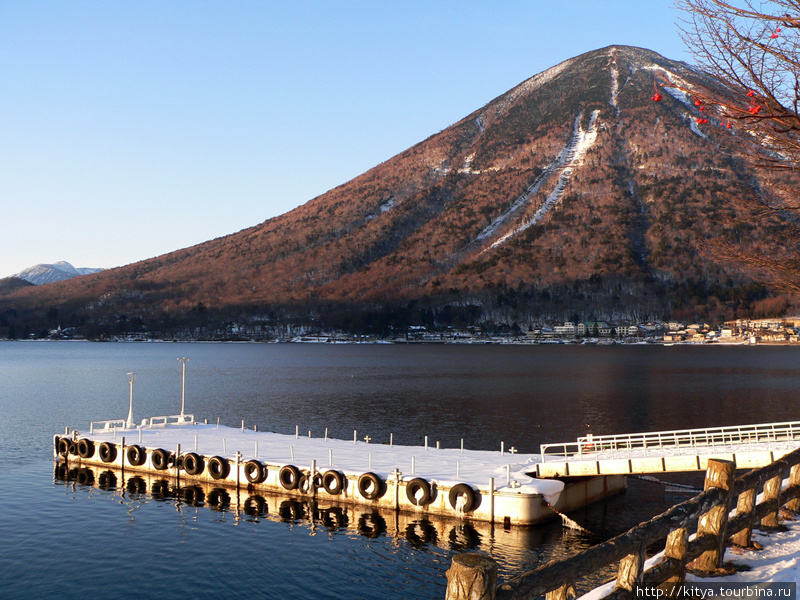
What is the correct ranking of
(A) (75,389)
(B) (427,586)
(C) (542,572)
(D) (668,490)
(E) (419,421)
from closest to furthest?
(C) (542,572) → (B) (427,586) → (D) (668,490) → (E) (419,421) → (A) (75,389)

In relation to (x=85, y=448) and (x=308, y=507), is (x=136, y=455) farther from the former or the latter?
(x=308, y=507)

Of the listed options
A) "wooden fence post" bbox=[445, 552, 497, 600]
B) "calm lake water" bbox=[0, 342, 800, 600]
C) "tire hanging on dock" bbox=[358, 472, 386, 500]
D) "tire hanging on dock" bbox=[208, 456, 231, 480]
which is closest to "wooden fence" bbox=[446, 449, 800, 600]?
"wooden fence post" bbox=[445, 552, 497, 600]

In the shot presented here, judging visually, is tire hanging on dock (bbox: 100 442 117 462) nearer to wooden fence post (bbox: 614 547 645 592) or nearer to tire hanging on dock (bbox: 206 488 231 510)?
tire hanging on dock (bbox: 206 488 231 510)

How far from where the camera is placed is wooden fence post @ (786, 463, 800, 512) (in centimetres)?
1367

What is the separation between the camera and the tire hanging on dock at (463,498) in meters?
28.7

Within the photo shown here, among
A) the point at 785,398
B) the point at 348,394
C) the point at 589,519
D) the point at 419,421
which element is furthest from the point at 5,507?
the point at 785,398

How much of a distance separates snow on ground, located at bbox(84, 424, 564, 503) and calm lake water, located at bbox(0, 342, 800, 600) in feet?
8.92

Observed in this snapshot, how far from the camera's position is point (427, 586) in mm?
22719

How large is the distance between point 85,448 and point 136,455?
5370mm

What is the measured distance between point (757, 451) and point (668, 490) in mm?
9314

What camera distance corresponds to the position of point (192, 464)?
37844 millimetres

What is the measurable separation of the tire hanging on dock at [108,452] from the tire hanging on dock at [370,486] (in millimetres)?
19643

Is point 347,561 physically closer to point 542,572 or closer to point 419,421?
point 542,572

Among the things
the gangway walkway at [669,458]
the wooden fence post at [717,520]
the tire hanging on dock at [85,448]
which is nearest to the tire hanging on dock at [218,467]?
the tire hanging on dock at [85,448]
